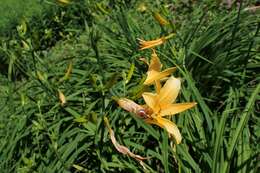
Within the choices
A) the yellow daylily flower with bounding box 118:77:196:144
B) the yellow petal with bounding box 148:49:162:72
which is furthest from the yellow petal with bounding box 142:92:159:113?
the yellow petal with bounding box 148:49:162:72

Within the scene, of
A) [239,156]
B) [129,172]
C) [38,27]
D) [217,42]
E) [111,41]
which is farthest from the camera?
[38,27]

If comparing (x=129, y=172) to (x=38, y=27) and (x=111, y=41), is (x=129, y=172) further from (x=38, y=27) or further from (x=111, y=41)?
(x=38, y=27)

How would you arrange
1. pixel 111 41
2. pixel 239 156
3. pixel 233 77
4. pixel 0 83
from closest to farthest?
1. pixel 239 156
2. pixel 233 77
3. pixel 111 41
4. pixel 0 83

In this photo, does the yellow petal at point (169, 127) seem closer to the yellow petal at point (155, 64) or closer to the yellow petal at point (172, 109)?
the yellow petal at point (172, 109)

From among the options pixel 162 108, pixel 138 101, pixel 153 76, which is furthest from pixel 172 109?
pixel 138 101

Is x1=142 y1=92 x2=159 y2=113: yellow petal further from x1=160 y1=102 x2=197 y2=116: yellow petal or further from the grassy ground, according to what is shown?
the grassy ground

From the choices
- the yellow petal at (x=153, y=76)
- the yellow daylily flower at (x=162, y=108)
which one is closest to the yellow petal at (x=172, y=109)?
the yellow daylily flower at (x=162, y=108)

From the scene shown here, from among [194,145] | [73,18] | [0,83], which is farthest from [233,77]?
[73,18]

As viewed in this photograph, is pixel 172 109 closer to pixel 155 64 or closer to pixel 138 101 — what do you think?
pixel 155 64

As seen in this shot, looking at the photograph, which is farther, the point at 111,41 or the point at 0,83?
the point at 0,83
